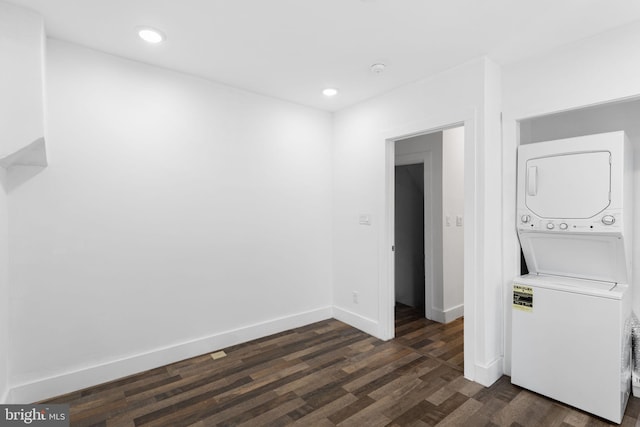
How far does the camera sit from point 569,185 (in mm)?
2244

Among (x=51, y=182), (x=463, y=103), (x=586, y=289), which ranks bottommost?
(x=586, y=289)

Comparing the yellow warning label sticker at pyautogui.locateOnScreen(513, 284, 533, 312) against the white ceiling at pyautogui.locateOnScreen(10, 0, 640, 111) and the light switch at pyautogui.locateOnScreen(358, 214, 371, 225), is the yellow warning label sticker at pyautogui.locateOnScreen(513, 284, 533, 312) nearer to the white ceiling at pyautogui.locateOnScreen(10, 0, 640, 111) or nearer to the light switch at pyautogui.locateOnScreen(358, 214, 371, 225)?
the light switch at pyautogui.locateOnScreen(358, 214, 371, 225)

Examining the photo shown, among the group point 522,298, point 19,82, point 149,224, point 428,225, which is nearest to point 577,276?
point 522,298

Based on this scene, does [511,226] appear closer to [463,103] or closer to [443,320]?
[463,103]

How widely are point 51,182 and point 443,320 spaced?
3929mm

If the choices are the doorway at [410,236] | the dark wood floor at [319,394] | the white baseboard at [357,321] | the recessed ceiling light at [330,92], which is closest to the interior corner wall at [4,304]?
the dark wood floor at [319,394]

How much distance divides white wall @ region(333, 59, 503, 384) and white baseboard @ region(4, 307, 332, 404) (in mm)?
812

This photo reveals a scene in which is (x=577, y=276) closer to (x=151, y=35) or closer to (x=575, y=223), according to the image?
(x=575, y=223)

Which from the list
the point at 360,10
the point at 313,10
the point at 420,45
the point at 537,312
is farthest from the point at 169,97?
the point at 537,312

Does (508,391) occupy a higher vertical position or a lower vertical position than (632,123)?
lower

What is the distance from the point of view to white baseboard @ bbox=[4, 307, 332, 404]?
7.31 ft

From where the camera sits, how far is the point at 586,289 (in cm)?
214

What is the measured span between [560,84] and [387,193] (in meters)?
1.59

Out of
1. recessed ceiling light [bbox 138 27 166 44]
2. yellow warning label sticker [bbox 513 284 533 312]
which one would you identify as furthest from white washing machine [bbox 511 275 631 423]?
recessed ceiling light [bbox 138 27 166 44]
